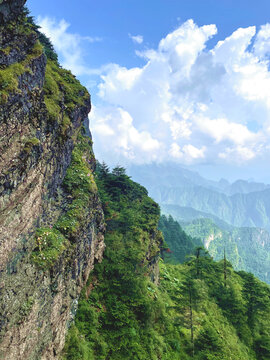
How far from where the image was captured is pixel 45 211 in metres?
16.7

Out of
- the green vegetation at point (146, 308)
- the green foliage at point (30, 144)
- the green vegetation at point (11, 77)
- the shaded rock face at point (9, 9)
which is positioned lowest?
the green vegetation at point (146, 308)

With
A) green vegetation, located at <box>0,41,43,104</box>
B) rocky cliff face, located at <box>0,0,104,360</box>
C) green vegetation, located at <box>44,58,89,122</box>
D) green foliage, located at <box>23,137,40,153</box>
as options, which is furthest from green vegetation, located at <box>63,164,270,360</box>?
green vegetation, located at <box>0,41,43,104</box>

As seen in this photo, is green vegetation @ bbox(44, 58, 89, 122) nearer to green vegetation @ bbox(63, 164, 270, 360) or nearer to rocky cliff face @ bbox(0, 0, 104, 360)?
rocky cliff face @ bbox(0, 0, 104, 360)

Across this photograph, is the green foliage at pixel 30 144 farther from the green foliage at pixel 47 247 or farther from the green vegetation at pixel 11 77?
the green foliage at pixel 47 247

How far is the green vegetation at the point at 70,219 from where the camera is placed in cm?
1473

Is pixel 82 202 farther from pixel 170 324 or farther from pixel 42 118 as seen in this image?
pixel 170 324

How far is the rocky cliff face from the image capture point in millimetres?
11727

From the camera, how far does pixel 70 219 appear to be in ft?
62.1

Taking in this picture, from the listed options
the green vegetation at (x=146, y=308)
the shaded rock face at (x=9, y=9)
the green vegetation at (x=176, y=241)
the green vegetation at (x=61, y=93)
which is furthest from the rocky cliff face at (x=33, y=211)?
the green vegetation at (x=176, y=241)

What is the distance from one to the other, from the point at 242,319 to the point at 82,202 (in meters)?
33.7

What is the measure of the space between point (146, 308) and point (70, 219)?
1385cm

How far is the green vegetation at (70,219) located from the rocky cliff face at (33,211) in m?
0.08

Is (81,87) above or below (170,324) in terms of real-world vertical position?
above

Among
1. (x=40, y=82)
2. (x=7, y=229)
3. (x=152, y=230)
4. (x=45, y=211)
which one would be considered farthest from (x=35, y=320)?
(x=152, y=230)
